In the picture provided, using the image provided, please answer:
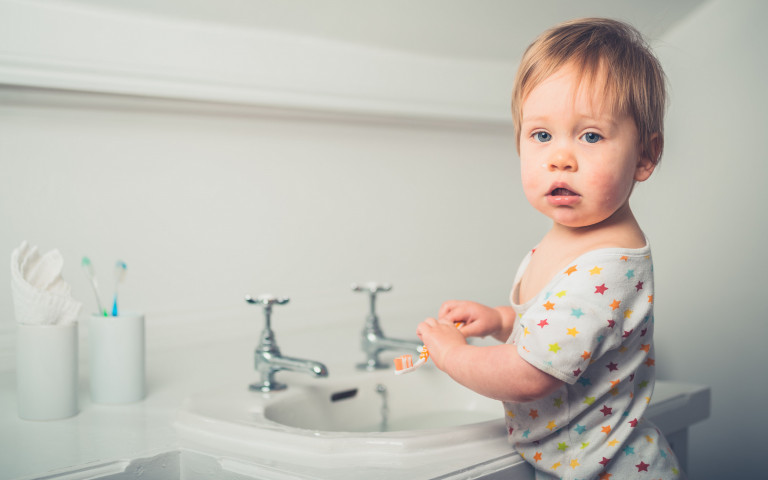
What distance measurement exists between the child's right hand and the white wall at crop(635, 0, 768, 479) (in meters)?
1.02

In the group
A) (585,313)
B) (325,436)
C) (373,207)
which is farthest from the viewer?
(373,207)

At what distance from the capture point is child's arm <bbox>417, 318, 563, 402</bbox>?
69 centimetres

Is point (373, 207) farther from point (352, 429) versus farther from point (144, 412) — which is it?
point (144, 412)

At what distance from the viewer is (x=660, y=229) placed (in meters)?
1.83

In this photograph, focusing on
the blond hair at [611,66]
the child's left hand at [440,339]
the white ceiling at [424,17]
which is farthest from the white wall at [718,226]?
the child's left hand at [440,339]

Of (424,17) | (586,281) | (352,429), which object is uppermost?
(424,17)

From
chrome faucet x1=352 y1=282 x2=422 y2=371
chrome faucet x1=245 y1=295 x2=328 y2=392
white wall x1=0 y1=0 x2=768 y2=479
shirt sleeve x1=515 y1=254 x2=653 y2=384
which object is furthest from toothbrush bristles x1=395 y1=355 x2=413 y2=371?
white wall x1=0 y1=0 x2=768 y2=479

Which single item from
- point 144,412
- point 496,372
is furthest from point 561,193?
point 144,412

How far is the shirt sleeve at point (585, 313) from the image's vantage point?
67 centimetres

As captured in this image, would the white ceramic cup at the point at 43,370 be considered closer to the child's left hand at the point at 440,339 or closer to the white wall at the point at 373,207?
the white wall at the point at 373,207

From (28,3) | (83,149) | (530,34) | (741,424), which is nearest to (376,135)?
(530,34)

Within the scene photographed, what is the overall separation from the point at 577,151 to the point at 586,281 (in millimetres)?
131

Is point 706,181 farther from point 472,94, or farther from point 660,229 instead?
point 472,94

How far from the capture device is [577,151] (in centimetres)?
72
